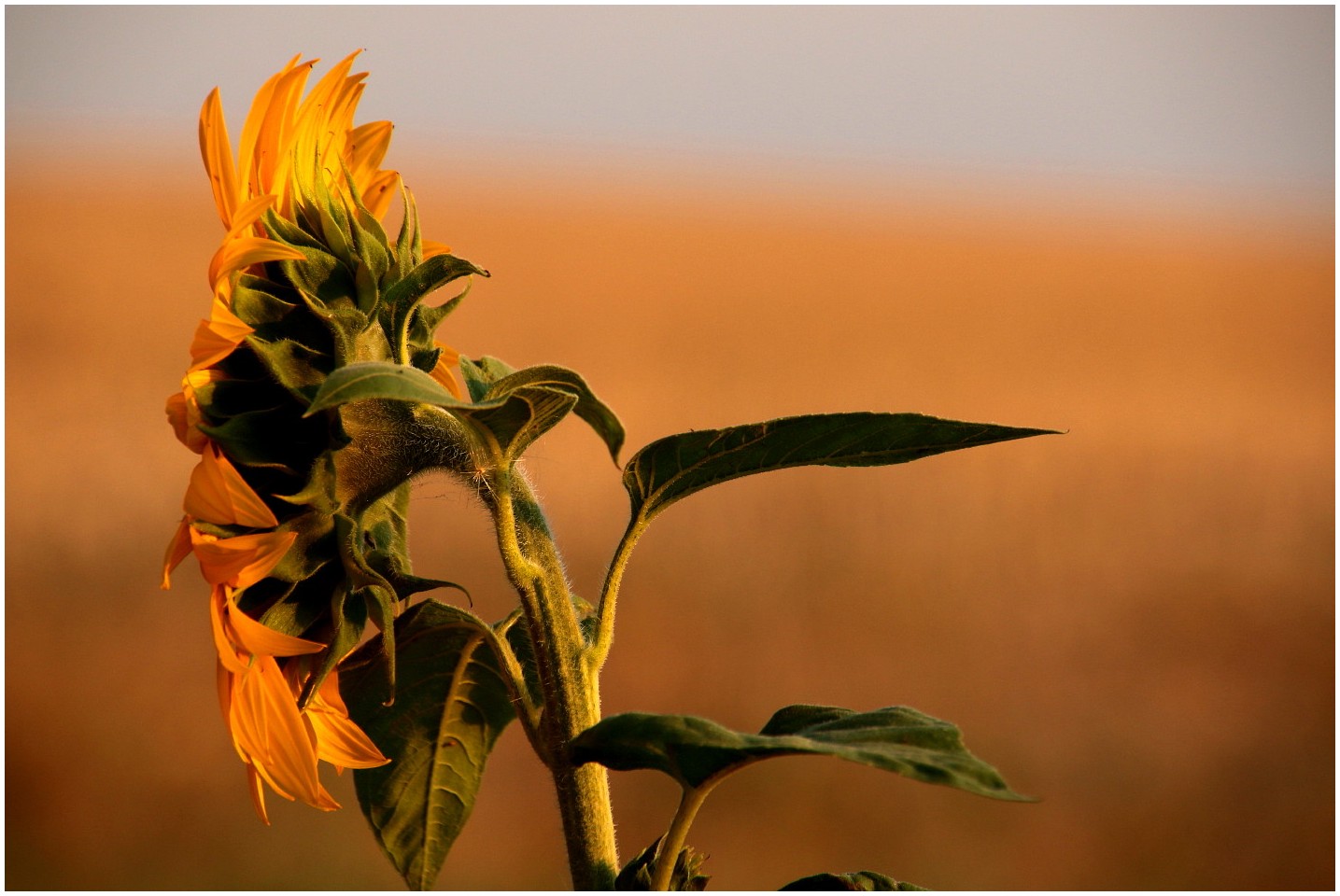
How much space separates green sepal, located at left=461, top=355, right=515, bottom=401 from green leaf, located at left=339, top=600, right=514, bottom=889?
0.15 m

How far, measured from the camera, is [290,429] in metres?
0.58

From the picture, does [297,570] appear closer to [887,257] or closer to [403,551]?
[403,551]

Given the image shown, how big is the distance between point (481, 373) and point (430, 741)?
25 centimetres

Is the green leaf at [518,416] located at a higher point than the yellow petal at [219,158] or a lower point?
lower

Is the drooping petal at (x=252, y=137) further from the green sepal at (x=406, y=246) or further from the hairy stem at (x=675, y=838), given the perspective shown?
the hairy stem at (x=675, y=838)

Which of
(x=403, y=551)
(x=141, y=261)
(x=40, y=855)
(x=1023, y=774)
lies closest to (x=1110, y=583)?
(x=1023, y=774)

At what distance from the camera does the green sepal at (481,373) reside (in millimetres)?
654

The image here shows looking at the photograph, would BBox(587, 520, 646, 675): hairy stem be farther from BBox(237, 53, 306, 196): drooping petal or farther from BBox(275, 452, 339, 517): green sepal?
BBox(237, 53, 306, 196): drooping petal

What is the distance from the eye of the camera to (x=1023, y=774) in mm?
4539

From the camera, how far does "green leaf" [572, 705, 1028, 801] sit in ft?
1.48

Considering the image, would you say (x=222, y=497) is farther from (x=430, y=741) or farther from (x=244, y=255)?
(x=430, y=741)

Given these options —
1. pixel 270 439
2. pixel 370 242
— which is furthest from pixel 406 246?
pixel 270 439

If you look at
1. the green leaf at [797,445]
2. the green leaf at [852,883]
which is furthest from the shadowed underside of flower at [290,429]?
the green leaf at [852,883]

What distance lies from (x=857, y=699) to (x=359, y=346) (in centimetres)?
448
